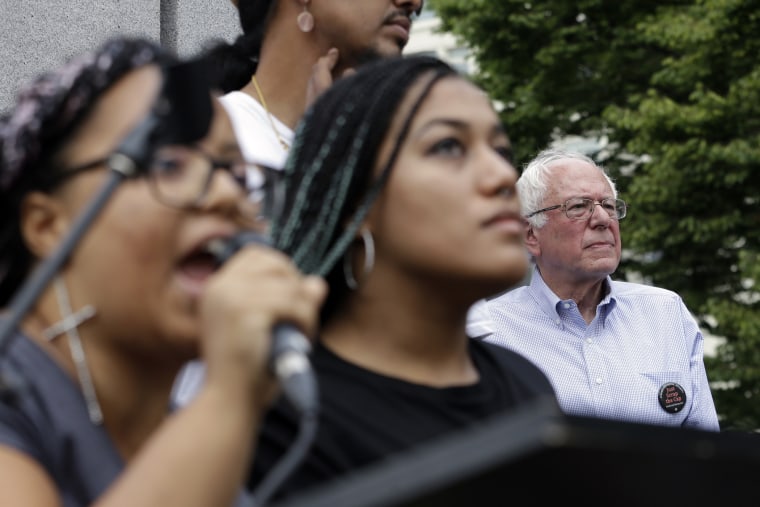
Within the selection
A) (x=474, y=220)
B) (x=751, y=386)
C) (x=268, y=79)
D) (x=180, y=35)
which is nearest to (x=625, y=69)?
(x=751, y=386)

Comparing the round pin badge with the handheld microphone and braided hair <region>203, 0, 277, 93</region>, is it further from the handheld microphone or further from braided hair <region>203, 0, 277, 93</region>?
the handheld microphone

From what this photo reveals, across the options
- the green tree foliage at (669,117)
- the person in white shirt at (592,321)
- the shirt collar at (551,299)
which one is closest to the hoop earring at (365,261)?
the person in white shirt at (592,321)

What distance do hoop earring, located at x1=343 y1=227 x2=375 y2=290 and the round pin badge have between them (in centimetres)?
263

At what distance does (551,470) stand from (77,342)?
854 millimetres

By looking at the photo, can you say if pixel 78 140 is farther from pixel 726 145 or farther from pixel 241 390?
pixel 726 145

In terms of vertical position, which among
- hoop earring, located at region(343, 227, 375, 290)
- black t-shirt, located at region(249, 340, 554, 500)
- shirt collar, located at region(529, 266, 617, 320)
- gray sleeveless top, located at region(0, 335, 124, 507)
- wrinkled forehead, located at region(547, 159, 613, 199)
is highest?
gray sleeveless top, located at region(0, 335, 124, 507)

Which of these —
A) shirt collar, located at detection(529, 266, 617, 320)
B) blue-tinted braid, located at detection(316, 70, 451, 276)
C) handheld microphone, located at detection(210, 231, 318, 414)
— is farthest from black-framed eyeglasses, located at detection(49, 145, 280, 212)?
shirt collar, located at detection(529, 266, 617, 320)

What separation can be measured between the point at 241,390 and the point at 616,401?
3552 millimetres

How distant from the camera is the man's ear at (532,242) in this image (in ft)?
19.7

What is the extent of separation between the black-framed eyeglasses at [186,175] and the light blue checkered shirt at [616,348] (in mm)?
2977

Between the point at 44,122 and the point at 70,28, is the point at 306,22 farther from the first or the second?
the point at 44,122

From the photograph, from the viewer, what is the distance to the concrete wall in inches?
184

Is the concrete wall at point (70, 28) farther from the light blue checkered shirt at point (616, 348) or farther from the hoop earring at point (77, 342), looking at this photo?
the hoop earring at point (77, 342)

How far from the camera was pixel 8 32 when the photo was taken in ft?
15.3
